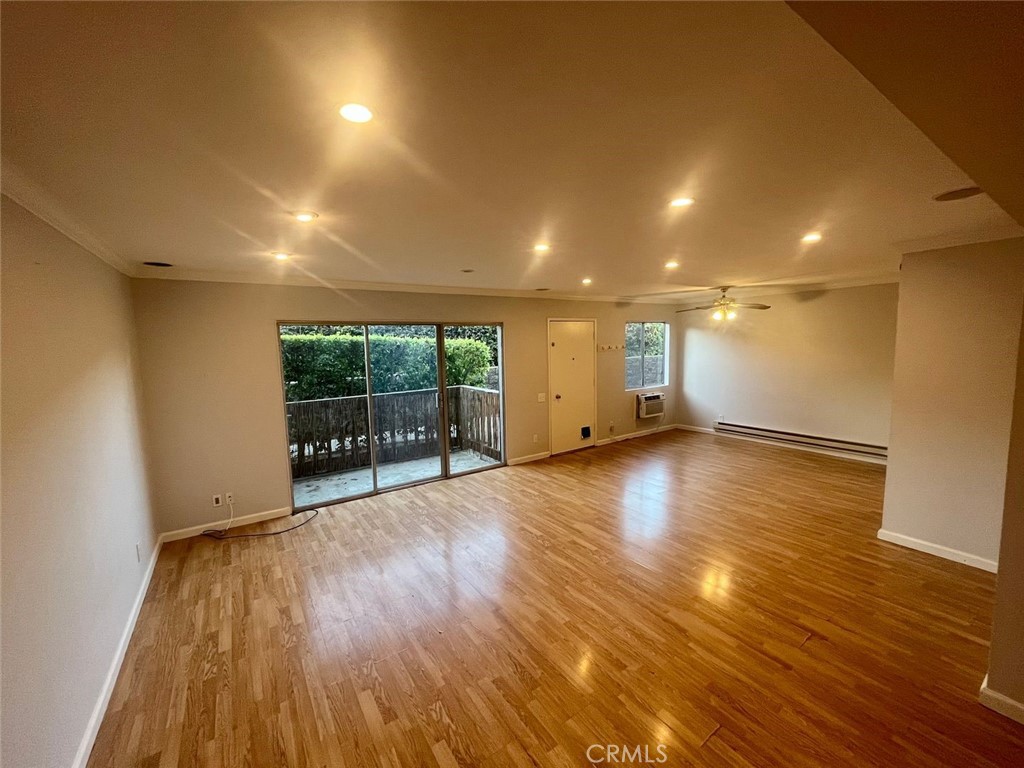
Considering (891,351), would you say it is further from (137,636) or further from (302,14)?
(137,636)

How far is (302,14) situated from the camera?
82 cm

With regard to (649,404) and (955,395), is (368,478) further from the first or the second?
(955,395)

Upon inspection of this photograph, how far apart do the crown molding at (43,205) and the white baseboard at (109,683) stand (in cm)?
223

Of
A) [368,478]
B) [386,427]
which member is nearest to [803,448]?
[386,427]

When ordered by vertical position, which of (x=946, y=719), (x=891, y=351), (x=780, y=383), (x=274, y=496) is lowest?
(x=946, y=719)

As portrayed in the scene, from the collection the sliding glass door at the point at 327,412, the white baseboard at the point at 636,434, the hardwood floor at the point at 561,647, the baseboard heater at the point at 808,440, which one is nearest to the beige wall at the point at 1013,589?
the hardwood floor at the point at 561,647

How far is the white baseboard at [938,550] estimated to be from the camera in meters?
2.93

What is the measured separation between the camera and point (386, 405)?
16.7 feet

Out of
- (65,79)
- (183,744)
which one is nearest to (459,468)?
(183,744)

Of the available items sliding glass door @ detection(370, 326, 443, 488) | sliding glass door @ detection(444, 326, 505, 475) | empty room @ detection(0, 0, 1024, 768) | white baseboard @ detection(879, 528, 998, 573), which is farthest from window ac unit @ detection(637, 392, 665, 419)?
white baseboard @ detection(879, 528, 998, 573)

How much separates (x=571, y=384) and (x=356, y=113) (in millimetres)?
5304

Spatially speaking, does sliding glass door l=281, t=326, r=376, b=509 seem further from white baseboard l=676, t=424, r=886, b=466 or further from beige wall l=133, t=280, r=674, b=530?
white baseboard l=676, t=424, r=886, b=466

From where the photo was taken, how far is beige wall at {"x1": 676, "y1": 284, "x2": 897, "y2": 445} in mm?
5207

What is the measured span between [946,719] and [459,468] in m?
4.58
